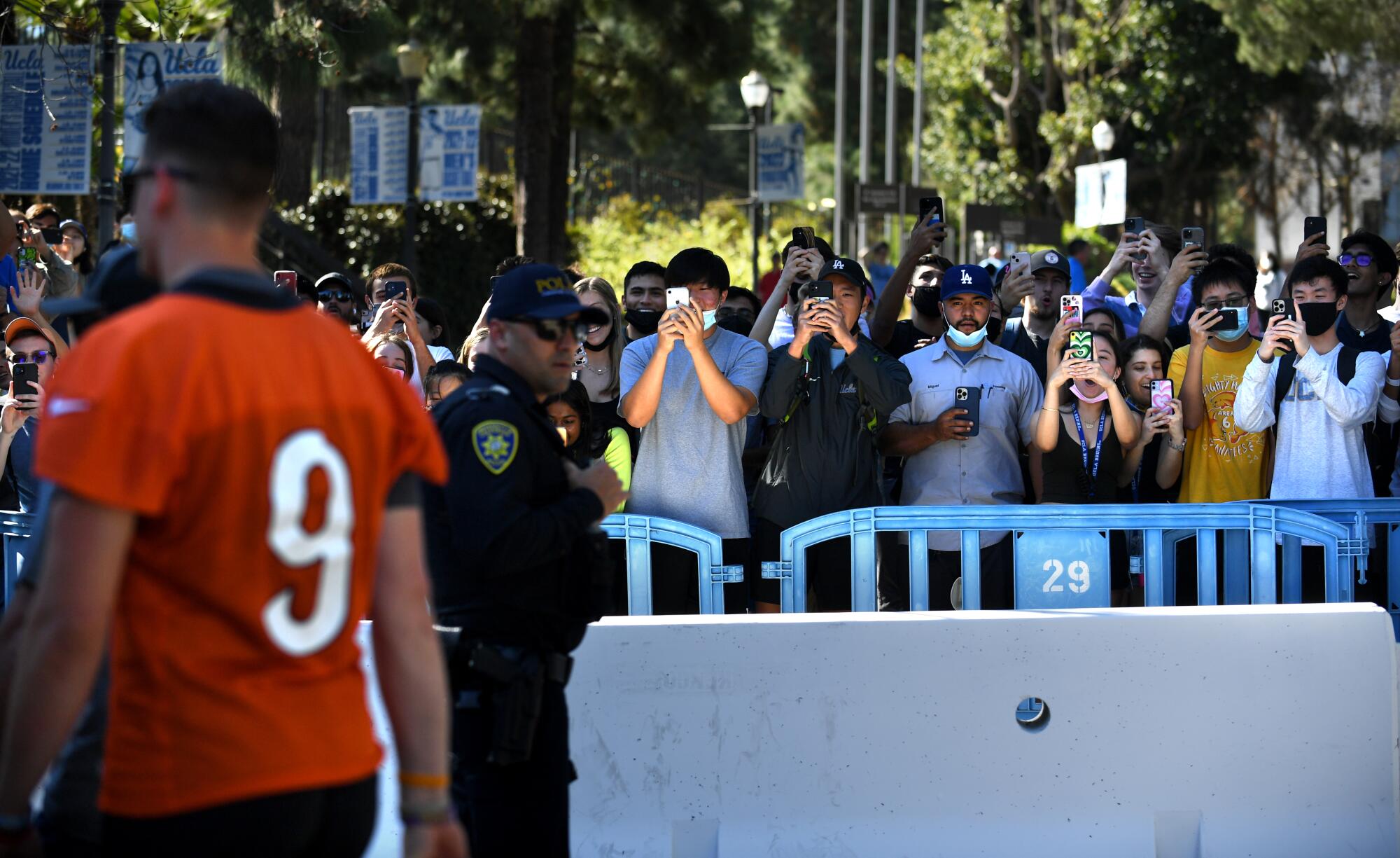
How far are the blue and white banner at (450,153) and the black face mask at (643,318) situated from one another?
10.1m

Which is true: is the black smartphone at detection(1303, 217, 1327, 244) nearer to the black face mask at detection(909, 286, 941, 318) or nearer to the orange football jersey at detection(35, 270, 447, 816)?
the black face mask at detection(909, 286, 941, 318)

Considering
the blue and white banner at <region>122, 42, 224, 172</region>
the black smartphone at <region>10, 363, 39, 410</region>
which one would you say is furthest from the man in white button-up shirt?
the blue and white banner at <region>122, 42, 224, 172</region>

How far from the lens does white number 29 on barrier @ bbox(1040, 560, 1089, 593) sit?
618 centimetres

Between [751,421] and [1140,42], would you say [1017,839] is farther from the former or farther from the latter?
[1140,42]

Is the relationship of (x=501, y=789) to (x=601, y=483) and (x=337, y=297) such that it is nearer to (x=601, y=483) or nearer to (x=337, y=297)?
(x=601, y=483)

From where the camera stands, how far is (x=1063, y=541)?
6.19m

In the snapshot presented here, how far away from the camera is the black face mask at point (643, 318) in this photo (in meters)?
7.63

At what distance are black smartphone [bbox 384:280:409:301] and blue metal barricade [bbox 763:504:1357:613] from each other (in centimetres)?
273

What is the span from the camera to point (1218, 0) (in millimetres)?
28109

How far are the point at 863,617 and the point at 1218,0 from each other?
25.4 m

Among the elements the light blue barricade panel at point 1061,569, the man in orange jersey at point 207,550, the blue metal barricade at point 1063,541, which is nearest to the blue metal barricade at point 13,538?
the blue metal barricade at point 1063,541

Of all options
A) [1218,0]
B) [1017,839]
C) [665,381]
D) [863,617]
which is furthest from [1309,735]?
[1218,0]

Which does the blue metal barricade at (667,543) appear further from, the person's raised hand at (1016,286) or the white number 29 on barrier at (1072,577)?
the person's raised hand at (1016,286)

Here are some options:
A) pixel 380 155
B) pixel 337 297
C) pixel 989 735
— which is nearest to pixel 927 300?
pixel 337 297
